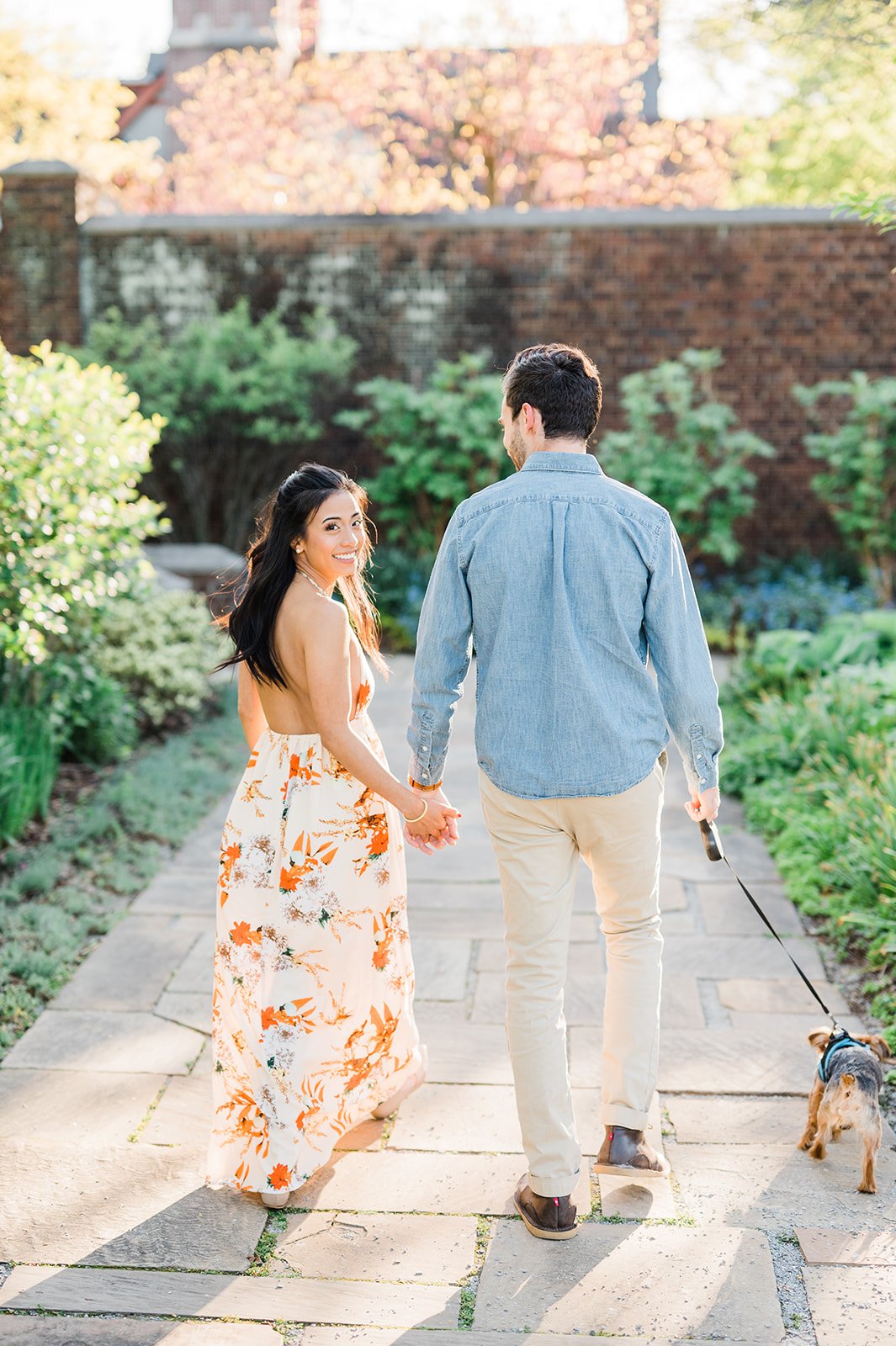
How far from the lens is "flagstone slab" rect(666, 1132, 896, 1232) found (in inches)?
97.9

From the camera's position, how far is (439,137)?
1602 centimetres

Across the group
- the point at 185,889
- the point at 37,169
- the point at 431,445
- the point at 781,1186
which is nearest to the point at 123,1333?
the point at 781,1186

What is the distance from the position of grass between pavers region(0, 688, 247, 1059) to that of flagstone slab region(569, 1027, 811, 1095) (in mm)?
1610

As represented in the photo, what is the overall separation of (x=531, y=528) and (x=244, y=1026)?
1269 millimetres

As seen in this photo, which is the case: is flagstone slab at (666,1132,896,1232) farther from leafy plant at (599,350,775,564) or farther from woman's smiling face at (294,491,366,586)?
leafy plant at (599,350,775,564)

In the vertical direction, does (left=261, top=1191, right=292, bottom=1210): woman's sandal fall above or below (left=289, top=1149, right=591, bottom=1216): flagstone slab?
above

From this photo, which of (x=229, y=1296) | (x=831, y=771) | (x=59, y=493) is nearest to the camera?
(x=229, y=1296)

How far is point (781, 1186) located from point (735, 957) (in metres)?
1.28

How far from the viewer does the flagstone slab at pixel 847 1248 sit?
2332 millimetres

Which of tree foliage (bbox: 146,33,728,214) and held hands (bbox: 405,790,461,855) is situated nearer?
held hands (bbox: 405,790,461,855)

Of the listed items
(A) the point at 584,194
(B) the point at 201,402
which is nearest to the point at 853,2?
(B) the point at 201,402

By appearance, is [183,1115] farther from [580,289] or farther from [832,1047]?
[580,289]

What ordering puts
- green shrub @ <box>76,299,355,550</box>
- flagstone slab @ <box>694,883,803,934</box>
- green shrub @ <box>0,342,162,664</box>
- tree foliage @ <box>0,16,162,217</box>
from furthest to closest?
tree foliage @ <box>0,16,162,217</box>, green shrub @ <box>76,299,355,550</box>, green shrub @ <box>0,342,162,664</box>, flagstone slab @ <box>694,883,803,934</box>

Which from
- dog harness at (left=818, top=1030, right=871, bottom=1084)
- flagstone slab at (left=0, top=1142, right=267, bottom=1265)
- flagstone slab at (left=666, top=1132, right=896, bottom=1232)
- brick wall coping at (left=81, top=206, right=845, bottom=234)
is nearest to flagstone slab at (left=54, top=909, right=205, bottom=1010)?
flagstone slab at (left=0, top=1142, right=267, bottom=1265)
